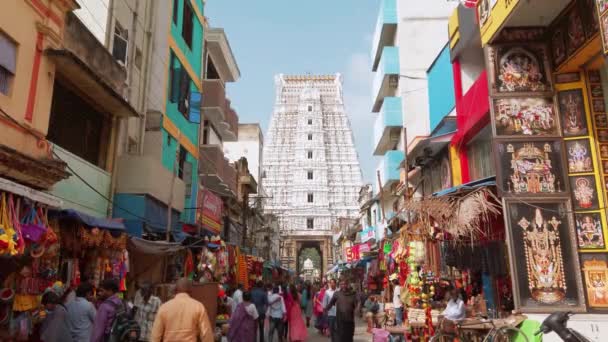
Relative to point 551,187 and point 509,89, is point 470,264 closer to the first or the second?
point 551,187

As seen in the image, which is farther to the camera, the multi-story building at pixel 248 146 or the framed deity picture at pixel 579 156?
the multi-story building at pixel 248 146

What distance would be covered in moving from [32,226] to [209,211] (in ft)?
35.0

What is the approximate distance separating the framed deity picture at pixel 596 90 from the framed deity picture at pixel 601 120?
13.7 inches

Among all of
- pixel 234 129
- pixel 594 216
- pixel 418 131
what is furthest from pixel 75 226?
pixel 418 131

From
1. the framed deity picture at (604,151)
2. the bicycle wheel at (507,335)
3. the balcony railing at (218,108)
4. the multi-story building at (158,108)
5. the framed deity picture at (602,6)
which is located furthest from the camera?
the balcony railing at (218,108)

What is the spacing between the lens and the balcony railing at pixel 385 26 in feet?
73.2

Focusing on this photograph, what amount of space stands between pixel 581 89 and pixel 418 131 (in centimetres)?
1345

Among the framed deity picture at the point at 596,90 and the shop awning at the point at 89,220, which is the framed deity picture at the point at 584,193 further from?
the shop awning at the point at 89,220

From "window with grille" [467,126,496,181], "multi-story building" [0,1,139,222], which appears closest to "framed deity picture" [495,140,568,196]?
"window with grille" [467,126,496,181]

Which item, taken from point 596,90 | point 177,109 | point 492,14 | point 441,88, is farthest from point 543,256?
point 177,109

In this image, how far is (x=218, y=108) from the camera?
63.6ft

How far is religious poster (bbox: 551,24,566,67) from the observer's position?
798 centimetres

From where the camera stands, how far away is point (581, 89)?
312 inches

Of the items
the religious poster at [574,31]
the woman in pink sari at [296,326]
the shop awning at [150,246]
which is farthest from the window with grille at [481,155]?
the shop awning at [150,246]
